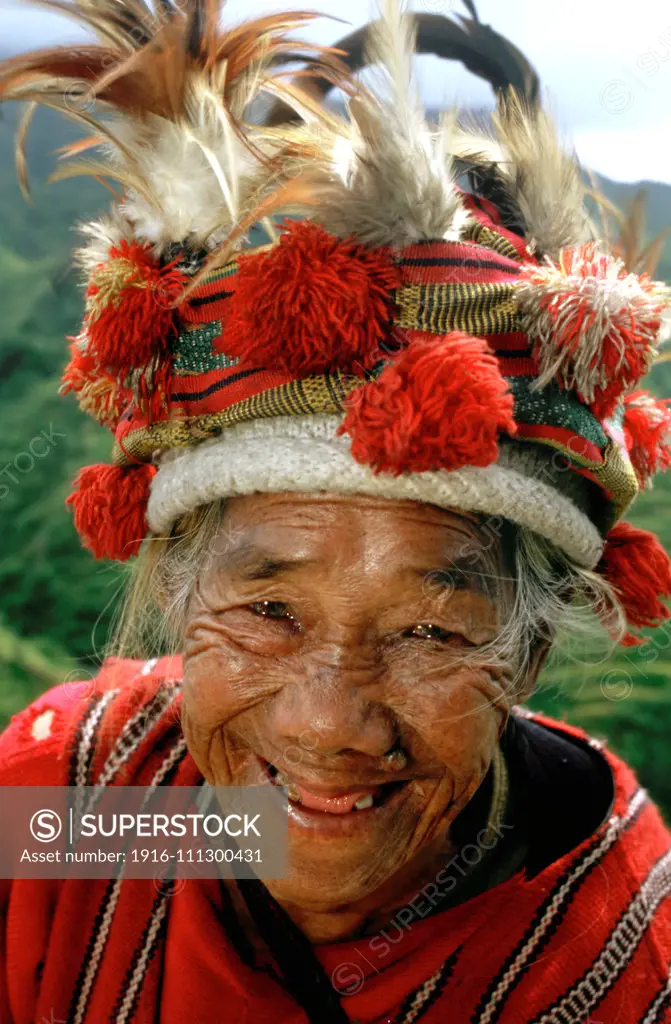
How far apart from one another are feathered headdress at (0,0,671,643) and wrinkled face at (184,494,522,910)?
0.08 m

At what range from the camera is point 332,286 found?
1384 millimetres

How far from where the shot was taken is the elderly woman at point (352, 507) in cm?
145

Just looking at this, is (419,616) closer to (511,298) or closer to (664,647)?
(511,298)

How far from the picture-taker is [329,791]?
5.06ft

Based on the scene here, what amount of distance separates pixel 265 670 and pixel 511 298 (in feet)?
2.38

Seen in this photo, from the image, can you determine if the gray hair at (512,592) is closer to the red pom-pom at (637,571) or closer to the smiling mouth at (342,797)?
the red pom-pom at (637,571)

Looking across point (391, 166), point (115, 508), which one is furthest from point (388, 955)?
point (391, 166)

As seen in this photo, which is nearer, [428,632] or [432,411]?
[432,411]

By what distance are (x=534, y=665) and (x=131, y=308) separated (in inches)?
38.8

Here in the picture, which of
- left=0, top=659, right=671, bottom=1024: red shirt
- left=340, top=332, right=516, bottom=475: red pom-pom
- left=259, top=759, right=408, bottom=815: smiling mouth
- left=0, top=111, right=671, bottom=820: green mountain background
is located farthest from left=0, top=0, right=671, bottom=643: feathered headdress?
left=0, top=111, right=671, bottom=820: green mountain background

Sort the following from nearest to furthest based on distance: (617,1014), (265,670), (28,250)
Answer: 1. (265,670)
2. (617,1014)
3. (28,250)

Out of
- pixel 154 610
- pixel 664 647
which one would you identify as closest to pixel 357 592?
pixel 154 610

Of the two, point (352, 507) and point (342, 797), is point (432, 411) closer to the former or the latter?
point (352, 507)

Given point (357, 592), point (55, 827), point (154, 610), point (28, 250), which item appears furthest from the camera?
point (28, 250)
